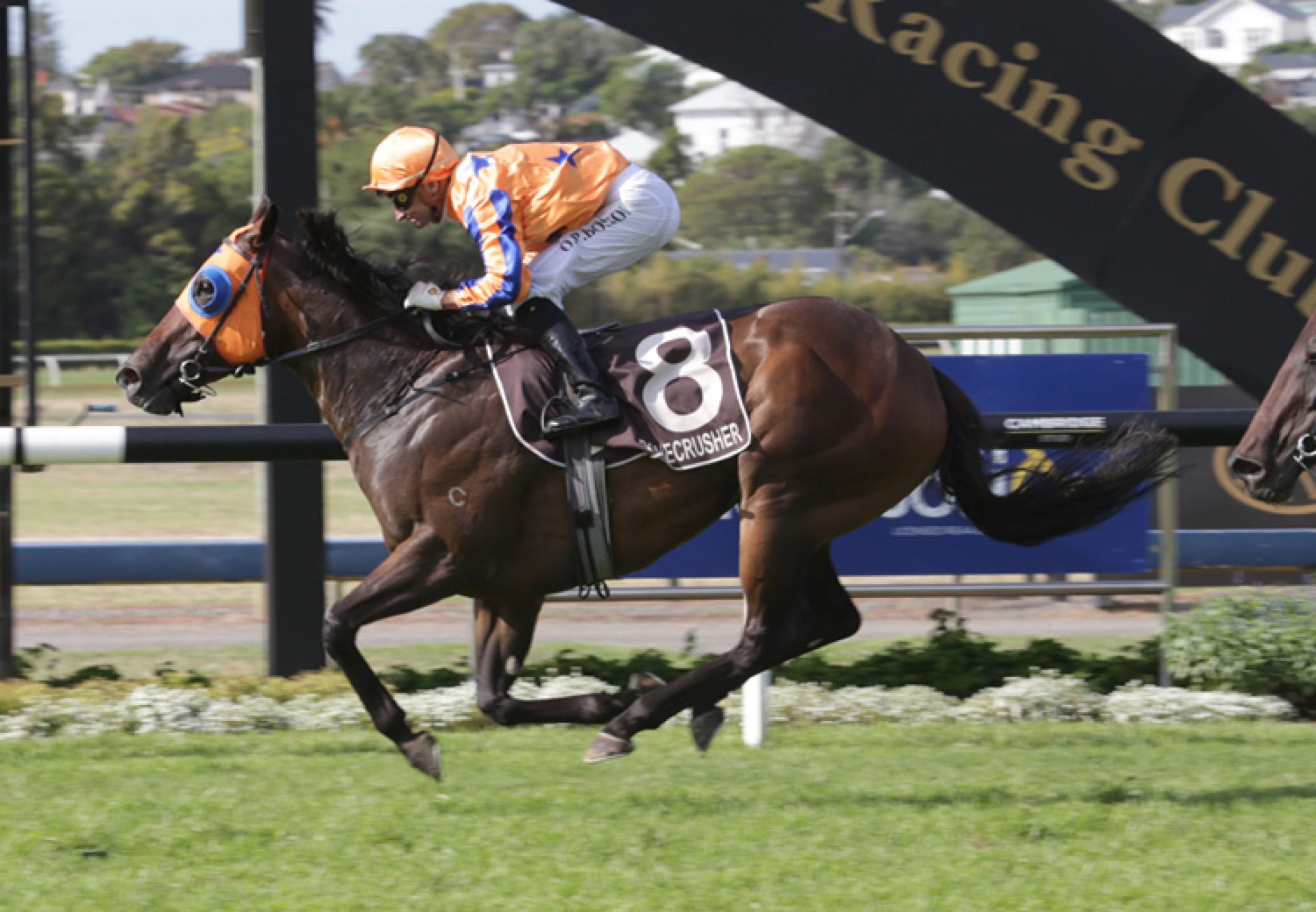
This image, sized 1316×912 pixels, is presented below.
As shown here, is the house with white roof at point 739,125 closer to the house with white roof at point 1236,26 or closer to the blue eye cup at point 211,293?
the house with white roof at point 1236,26

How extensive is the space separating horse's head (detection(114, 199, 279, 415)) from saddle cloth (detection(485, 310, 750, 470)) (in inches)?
31.6

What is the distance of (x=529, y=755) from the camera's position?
215 inches

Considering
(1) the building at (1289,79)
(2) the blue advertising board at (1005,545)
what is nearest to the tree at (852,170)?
(1) the building at (1289,79)

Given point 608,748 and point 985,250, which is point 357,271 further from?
point 985,250

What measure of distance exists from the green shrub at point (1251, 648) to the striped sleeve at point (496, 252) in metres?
3.23

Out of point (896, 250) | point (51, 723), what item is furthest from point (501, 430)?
point (896, 250)

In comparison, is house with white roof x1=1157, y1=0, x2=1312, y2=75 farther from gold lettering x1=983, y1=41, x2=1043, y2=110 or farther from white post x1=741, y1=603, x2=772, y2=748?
white post x1=741, y1=603, x2=772, y2=748

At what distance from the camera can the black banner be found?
6637 millimetres

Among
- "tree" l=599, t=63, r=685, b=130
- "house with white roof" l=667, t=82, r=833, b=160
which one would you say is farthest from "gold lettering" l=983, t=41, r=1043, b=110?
"tree" l=599, t=63, r=685, b=130

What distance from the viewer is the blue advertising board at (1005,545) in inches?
255

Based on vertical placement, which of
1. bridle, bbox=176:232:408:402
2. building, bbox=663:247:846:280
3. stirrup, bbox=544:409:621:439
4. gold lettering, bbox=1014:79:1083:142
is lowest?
stirrup, bbox=544:409:621:439

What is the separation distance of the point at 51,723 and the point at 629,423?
2653mm

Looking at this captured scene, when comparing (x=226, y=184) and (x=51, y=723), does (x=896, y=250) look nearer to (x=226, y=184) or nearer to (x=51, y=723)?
(x=226, y=184)

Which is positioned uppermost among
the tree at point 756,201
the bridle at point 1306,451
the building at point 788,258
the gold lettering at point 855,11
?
the tree at point 756,201
